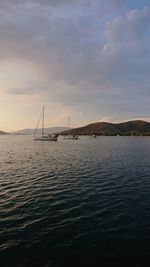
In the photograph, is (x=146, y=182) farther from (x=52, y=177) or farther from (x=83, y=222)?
(x=83, y=222)

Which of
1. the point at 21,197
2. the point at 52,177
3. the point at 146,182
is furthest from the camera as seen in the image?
the point at 52,177

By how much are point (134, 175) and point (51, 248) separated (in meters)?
25.1

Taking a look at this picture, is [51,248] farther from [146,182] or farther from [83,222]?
[146,182]

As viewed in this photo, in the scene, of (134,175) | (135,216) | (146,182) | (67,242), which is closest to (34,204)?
(67,242)

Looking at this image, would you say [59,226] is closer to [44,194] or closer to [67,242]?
[67,242]

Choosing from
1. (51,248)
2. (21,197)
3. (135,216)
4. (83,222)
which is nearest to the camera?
(51,248)

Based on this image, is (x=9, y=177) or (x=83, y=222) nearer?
(x=83, y=222)

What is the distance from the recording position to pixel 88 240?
1424cm

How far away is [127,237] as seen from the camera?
14500 mm

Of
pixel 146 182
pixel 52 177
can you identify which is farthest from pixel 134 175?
pixel 52 177

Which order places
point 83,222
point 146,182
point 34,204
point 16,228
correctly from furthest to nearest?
point 146,182 < point 34,204 < point 83,222 < point 16,228

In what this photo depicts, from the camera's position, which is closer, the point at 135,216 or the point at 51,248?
the point at 51,248

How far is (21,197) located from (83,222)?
9346 millimetres

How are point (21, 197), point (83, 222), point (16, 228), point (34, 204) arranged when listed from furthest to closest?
point (21, 197) → point (34, 204) → point (83, 222) → point (16, 228)
